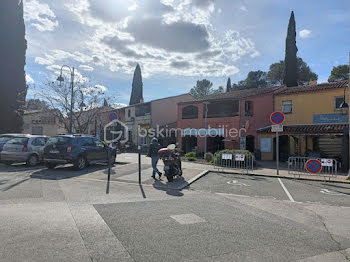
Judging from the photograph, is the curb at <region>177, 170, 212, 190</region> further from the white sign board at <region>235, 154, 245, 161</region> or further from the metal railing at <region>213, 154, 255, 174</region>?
the white sign board at <region>235, 154, 245, 161</region>

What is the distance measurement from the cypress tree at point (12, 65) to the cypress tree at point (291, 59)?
30833 millimetres

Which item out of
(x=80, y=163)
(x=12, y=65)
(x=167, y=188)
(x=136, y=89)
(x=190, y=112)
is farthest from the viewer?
(x=136, y=89)

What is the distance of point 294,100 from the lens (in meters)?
21.4

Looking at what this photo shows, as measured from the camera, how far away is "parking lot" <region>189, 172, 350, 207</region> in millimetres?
7945

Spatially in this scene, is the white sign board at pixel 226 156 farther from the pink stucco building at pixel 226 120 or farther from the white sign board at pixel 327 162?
the pink stucco building at pixel 226 120

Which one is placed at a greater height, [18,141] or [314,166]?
[18,141]

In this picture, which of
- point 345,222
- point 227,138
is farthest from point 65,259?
point 227,138

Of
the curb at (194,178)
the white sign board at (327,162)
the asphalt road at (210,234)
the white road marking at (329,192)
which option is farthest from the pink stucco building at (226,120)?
the asphalt road at (210,234)

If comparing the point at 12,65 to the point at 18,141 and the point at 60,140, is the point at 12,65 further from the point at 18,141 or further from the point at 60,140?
the point at 60,140

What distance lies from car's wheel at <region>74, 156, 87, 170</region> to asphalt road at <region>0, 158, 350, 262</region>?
2.94m

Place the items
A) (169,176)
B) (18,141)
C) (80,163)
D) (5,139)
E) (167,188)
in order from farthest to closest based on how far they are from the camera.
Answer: (5,139), (18,141), (80,163), (169,176), (167,188)

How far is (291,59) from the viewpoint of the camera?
33.2 metres

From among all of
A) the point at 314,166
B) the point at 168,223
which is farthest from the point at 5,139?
the point at 314,166

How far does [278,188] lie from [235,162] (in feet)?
14.5
